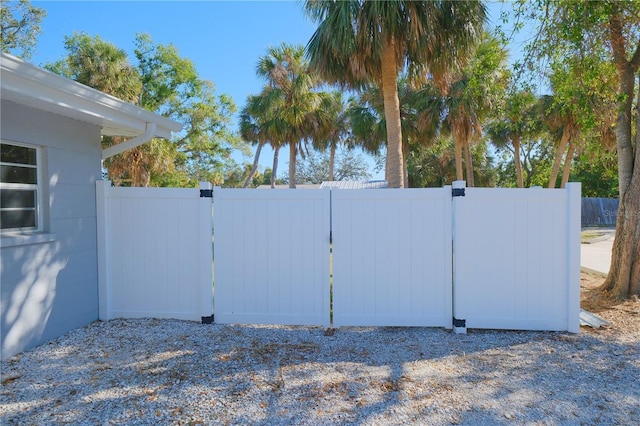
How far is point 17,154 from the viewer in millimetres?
3705

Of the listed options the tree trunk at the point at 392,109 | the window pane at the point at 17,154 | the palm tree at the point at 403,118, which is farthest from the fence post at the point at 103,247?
the palm tree at the point at 403,118

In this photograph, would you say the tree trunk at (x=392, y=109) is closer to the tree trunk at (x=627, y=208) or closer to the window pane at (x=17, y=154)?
the tree trunk at (x=627, y=208)

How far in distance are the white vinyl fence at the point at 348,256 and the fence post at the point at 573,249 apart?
0.01 m

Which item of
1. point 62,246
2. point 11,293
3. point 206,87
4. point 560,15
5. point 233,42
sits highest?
point 206,87

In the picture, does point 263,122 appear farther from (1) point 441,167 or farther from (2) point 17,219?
(2) point 17,219

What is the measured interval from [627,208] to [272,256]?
5.00 metres

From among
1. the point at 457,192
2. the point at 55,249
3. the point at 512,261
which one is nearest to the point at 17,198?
the point at 55,249

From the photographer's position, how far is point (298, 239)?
4.35 m

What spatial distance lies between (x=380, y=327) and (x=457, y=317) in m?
0.85

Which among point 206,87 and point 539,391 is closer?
point 539,391

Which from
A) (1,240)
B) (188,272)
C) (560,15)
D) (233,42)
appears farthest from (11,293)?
(233,42)

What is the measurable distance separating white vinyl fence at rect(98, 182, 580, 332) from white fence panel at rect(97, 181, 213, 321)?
12 millimetres

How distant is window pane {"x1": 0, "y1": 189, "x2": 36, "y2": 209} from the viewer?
3.62 m

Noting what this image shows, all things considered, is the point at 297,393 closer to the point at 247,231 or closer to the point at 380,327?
the point at 380,327
